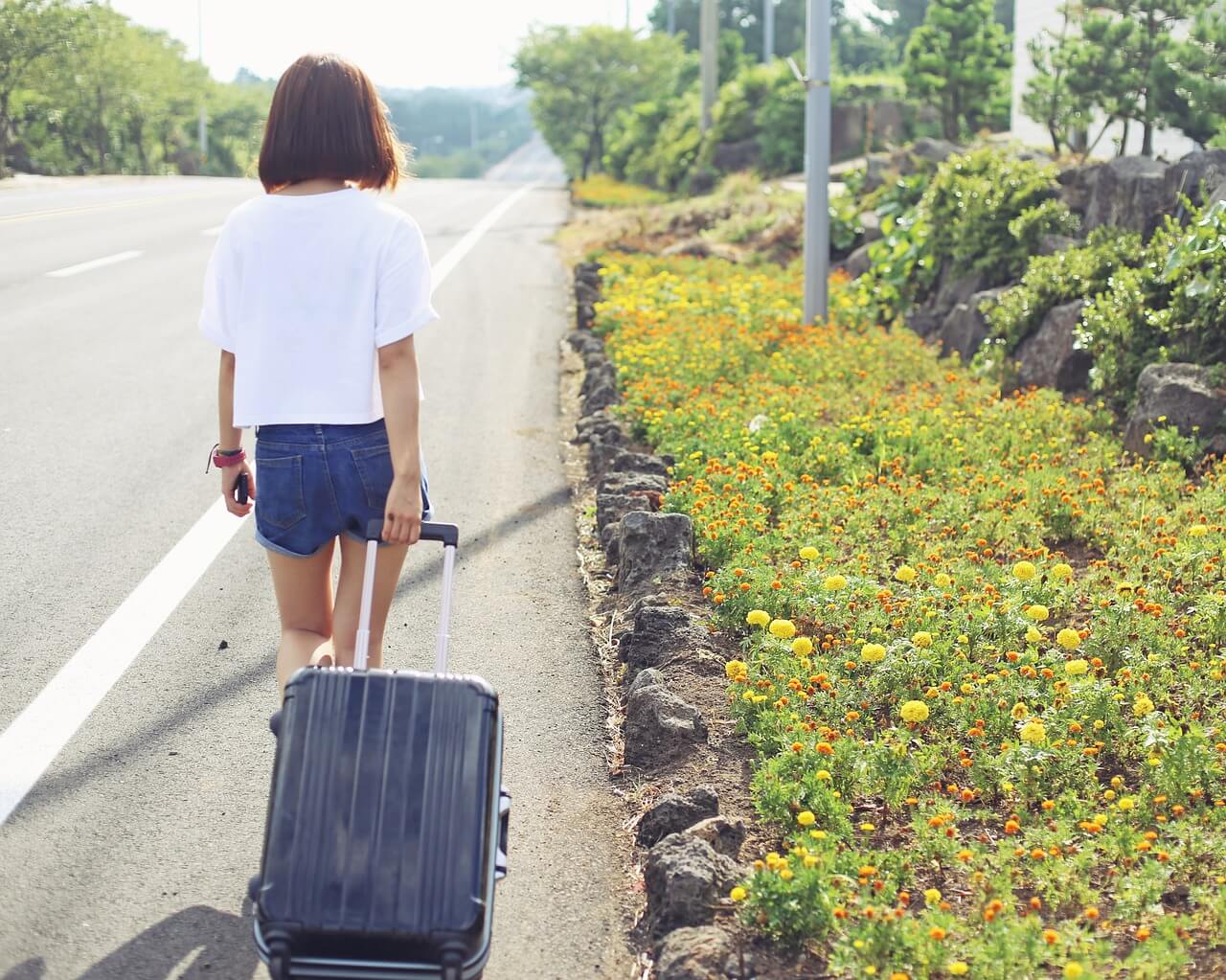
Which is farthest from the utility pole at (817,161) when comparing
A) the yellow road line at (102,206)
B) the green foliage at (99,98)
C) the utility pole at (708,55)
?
the green foliage at (99,98)

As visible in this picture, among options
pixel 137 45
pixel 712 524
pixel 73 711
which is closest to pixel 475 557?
pixel 712 524

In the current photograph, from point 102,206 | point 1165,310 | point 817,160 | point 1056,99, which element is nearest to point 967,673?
point 1165,310

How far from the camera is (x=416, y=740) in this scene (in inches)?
107

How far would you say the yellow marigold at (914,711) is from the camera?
3826 millimetres

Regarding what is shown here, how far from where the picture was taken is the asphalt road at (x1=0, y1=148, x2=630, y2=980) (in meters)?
3.17

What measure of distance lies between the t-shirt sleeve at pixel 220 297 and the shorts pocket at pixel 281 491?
29cm

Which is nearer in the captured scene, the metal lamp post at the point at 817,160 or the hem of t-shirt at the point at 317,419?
the hem of t-shirt at the point at 317,419

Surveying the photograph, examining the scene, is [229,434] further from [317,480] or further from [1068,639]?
[1068,639]

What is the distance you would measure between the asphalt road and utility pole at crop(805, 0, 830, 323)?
2337mm

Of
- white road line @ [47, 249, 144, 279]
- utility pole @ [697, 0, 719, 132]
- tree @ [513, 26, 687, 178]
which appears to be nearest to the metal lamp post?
white road line @ [47, 249, 144, 279]

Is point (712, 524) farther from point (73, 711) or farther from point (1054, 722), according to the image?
point (73, 711)

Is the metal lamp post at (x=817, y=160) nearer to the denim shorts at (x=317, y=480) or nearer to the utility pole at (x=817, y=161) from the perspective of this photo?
the utility pole at (x=817, y=161)

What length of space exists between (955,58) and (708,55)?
7878 millimetres

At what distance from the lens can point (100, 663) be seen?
14.9 feet
